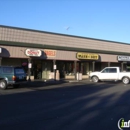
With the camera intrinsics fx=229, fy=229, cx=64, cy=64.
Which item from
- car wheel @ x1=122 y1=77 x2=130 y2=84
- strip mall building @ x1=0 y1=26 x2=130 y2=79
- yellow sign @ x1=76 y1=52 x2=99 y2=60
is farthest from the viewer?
yellow sign @ x1=76 y1=52 x2=99 y2=60

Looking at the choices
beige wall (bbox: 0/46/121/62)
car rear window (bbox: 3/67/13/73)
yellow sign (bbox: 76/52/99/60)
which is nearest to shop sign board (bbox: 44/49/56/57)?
beige wall (bbox: 0/46/121/62)

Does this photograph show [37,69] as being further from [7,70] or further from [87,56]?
[7,70]

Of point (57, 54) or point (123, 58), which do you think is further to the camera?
point (123, 58)

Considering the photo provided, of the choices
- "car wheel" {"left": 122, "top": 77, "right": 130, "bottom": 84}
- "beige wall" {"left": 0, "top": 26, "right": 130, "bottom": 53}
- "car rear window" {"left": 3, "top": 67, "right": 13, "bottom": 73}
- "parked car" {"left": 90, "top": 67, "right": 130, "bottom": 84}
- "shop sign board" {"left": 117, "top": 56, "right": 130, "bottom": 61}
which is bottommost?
"car wheel" {"left": 122, "top": 77, "right": 130, "bottom": 84}

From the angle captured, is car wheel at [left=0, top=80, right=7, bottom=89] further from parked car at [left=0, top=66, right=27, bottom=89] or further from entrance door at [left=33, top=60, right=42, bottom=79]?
entrance door at [left=33, top=60, right=42, bottom=79]

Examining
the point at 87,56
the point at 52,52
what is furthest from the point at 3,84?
the point at 87,56

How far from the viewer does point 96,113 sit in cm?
887

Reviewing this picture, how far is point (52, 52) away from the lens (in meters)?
28.9

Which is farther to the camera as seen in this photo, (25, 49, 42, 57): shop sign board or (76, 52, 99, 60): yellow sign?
(76, 52, 99, 60): yellow sign

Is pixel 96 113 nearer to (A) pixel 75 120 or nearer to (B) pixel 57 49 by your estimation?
(A) pixel 75 120

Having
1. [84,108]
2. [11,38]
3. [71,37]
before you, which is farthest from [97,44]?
[84,108]

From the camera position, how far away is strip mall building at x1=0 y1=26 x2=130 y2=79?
25969mm

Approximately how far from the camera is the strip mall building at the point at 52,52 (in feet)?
85.2

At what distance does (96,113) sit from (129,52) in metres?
34.3
